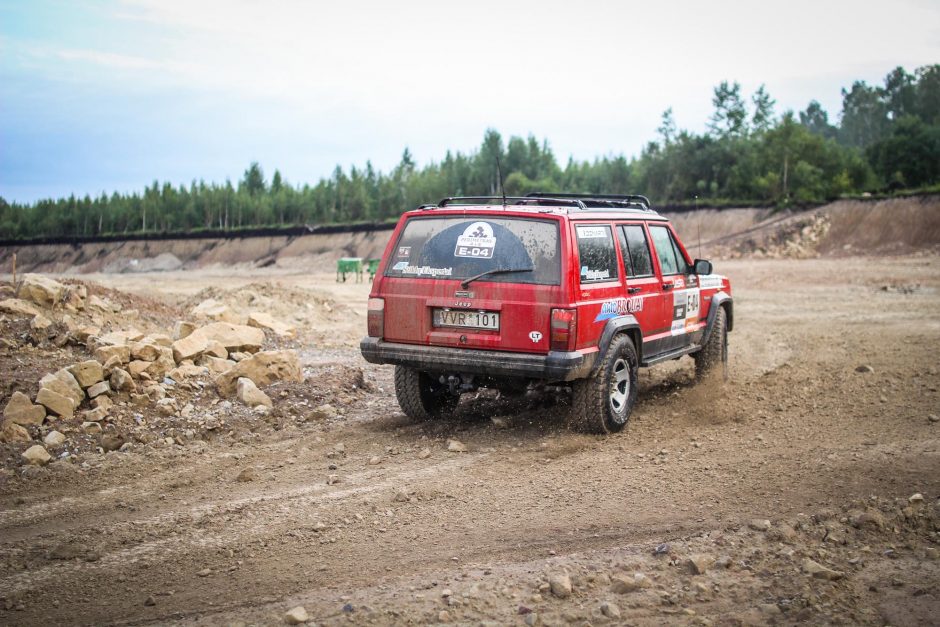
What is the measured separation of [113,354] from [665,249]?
18.8ft

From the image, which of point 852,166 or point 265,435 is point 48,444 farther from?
point 852,166

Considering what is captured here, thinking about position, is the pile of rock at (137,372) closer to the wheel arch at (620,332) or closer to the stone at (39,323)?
the stone at (39,323)

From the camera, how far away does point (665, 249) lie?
8.55 metres

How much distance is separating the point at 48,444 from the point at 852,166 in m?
57.2

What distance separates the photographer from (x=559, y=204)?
25.5 ft

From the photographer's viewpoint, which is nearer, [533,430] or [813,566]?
[813,566]

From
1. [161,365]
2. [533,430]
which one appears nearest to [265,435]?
[161,365]

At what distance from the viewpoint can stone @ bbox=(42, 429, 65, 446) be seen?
7.11 metres

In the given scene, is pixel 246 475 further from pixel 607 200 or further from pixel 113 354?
pixel 607 200

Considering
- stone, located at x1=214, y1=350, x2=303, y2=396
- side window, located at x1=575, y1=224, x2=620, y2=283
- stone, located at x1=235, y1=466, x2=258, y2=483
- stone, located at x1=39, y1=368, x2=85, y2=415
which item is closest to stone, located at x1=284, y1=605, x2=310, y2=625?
stone, located at x1=235, y1=466, x2=258, y2=483

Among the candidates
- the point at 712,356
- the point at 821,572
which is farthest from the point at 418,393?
the point at 821,572

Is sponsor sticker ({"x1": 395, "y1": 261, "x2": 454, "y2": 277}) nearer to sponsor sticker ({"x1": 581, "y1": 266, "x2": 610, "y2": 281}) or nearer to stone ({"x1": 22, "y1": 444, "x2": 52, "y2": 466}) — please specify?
sponsor sticker ({"x1": 581, "y1": 266, "x2": 610, "y2": 281})

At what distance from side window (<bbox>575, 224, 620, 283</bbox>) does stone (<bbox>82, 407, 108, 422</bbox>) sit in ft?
14.9

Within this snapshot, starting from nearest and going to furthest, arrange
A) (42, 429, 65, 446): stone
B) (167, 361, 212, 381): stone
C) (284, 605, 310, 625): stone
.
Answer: (284, 605, 310, 625): stone → (42, 429, 65, 446): stone → (167, 361, 212, 381): stone
